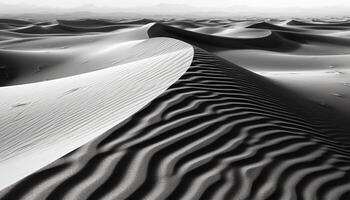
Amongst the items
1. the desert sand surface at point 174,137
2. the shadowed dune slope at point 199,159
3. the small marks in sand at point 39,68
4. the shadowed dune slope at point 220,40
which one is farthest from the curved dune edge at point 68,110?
the shadowed dune slope at point 220,40

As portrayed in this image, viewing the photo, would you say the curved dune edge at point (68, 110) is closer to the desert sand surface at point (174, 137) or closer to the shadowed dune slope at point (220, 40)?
the desert sand surface at point (174, 137)

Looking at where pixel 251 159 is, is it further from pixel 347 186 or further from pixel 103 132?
pixel 103 132

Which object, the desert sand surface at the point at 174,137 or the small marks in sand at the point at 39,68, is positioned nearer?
the desert sand surface at the point at 174,137

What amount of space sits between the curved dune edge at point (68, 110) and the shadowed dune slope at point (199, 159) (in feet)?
0.76

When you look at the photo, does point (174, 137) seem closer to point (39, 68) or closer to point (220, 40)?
point (39, 68)

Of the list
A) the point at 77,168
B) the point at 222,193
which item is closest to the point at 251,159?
the point at 222,193

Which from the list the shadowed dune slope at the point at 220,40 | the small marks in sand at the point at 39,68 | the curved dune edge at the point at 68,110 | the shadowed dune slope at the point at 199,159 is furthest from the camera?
the shadowed dune slope at the point at 220,40

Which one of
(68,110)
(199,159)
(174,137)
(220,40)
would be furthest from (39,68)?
(199,159)

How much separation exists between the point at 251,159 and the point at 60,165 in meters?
1.36

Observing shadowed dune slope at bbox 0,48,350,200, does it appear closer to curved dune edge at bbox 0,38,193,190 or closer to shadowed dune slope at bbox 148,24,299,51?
curved dune edge at bbox 0,38,193,190

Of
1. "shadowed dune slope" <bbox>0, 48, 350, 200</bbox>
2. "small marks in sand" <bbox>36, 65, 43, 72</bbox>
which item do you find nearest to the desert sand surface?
"shadowed dune slope" <bbox>0, 48, 350, 200</bbox>

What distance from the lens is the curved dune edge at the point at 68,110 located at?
131 inches

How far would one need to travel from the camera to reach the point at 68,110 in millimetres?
4789

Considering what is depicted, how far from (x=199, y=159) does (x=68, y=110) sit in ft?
7.14
